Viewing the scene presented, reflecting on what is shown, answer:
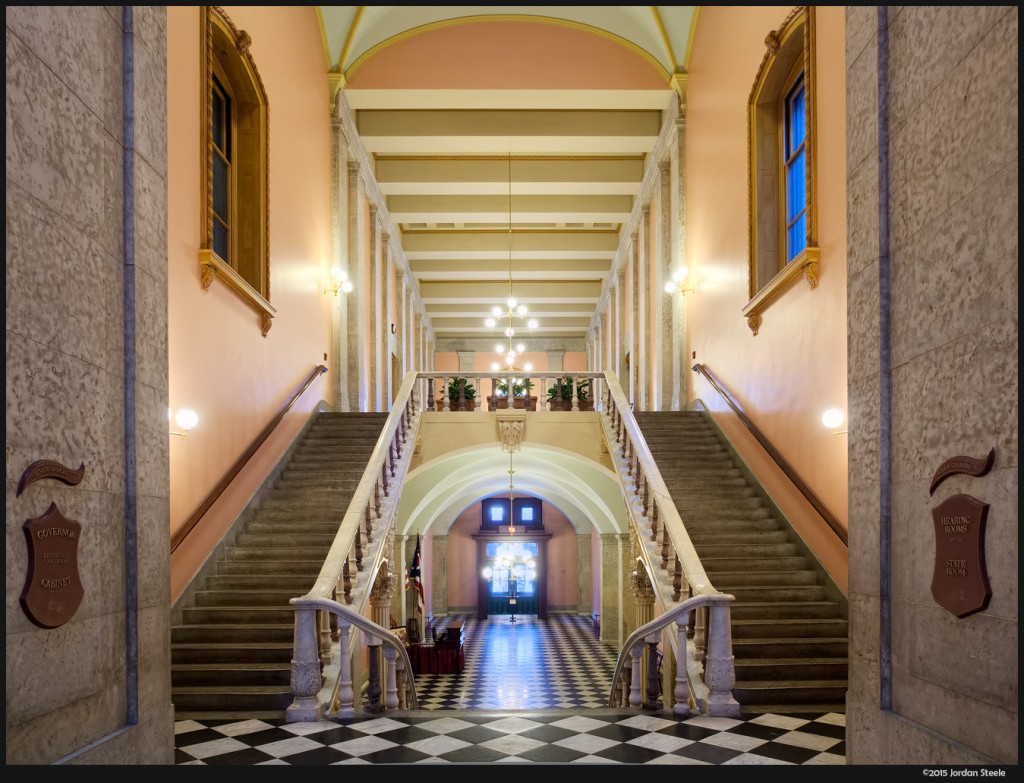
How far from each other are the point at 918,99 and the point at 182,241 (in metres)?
6.76

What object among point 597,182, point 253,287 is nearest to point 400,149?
point 597,182

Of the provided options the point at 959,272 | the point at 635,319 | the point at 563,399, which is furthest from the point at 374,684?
the point at 635,319

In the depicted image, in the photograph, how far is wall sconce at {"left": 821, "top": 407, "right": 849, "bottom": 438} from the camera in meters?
8.41

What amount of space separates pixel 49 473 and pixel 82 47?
2032 millimetres

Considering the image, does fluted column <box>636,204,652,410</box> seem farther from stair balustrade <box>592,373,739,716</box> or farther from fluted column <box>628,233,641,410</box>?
stair balustrade <box>592,373,739,716</box>

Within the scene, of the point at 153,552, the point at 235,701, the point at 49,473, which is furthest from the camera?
the point at 235,701

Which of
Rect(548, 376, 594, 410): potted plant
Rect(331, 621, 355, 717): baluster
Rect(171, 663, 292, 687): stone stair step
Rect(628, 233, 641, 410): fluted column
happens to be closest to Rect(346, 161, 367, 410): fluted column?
Rect(548, 376, 594, 410): potted plant

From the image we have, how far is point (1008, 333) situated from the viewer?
11.9ft

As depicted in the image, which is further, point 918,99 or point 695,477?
point 695,477

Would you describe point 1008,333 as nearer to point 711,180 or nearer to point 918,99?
point 918,99

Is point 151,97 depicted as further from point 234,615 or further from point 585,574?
point 585,574

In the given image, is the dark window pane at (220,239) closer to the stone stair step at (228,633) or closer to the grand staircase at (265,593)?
the grand staircase at (265,593)

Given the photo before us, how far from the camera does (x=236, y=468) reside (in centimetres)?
1003

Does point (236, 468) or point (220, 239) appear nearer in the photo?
point (236, 468)
